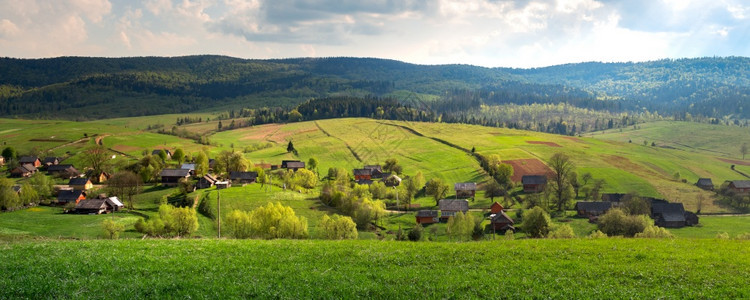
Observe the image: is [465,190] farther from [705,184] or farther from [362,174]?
[705,184]

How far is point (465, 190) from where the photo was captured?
349 feet

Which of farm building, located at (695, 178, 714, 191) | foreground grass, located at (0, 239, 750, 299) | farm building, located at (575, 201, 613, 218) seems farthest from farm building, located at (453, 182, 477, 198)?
foreground grass, located at (0, 239, 750, 299)

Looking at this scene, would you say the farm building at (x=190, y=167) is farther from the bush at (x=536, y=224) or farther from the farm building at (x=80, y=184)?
the bush at (x=536, y=224)

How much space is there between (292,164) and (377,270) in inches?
4447

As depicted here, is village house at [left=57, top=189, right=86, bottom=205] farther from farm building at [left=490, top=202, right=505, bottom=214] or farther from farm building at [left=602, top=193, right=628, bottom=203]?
farm building at [left=602, top=193, right=628, bottom=203]

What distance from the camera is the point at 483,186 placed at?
11162cm

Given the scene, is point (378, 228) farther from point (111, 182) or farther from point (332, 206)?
point (111, 182)

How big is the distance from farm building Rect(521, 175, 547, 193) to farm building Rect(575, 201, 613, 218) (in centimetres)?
1924

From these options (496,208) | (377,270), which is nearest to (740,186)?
(496,208)

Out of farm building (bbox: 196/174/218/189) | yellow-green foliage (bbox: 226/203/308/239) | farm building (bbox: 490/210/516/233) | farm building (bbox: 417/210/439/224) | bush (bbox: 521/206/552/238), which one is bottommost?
farm building (bbox: 417/210/439/224)

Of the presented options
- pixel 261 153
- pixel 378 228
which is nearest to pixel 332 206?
pixel 378 228

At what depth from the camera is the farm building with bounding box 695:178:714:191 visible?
105975 mm

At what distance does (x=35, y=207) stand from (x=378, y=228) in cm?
6245

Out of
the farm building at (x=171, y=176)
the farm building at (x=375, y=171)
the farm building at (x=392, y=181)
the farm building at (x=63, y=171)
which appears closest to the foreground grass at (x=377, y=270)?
the farm building at (x=171, y=176)
